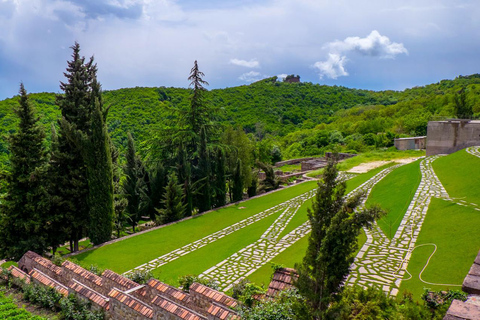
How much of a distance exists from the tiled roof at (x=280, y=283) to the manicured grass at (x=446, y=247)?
2974 millimetres

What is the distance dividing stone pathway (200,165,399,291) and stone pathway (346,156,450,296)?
6.20 ft

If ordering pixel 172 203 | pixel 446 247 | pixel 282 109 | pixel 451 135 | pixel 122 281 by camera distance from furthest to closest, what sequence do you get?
pixel 282 109 < pixel 451 135 < pixel 172 203 < pixel 446 247 < pixel 122 281

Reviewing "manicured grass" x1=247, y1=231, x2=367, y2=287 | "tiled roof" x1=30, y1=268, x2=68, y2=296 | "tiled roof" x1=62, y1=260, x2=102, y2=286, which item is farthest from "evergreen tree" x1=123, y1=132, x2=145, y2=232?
"manicured grass" x1=247, y1=231, x2=367, y2=287

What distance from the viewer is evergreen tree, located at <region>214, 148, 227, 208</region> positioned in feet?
68.6

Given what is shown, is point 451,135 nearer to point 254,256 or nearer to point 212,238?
point 254,256

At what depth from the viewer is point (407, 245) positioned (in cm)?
1001

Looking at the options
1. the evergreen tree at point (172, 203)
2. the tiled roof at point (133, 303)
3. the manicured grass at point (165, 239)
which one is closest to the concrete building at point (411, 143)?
the manicured grass at point (165, 239)

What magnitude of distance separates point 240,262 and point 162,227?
6.41 metres

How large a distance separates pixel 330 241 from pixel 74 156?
13207mm

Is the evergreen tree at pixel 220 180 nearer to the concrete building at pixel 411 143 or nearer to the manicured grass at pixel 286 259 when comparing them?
the manicured grass at pixel 286 259

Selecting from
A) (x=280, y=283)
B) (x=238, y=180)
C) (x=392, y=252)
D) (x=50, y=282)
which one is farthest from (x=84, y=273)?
(x=238, y=180)

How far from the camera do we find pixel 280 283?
6992mm

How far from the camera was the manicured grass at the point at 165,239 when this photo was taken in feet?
40.2

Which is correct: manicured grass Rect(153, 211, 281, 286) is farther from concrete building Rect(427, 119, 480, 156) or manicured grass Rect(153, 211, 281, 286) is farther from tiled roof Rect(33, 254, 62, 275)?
concrete building Rect(427, 119, 480, 156)
